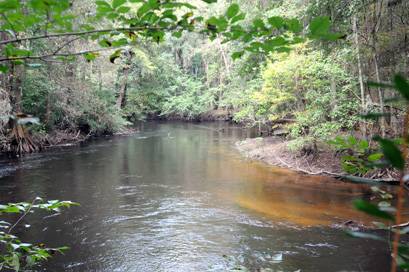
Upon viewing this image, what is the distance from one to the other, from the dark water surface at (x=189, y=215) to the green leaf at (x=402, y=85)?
174 centimetres

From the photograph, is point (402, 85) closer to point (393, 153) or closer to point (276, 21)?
point (393, 153)

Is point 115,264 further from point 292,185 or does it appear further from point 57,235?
point 292,185

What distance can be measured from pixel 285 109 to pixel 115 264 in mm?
10953

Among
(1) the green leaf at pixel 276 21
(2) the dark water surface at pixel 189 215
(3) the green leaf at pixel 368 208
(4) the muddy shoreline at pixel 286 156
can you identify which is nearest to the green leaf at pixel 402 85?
(3) the green leaf at pixel 368 208

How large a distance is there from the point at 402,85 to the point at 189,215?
8235 mm

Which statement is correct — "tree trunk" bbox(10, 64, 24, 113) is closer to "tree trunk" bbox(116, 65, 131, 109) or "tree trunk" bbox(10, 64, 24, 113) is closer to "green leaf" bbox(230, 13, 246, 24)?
"tree trunk" bbox(116, 65, 131, 109)

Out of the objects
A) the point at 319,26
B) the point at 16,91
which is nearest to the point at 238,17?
the point at 319,26

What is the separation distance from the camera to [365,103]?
10555 mm

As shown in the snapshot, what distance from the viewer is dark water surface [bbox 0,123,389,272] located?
636 cm

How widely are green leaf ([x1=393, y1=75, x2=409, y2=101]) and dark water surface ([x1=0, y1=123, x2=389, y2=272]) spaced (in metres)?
1.74

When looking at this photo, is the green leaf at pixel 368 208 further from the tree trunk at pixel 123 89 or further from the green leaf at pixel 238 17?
the tree trunk at pixel 123 89

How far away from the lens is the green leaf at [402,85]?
2.21 feet

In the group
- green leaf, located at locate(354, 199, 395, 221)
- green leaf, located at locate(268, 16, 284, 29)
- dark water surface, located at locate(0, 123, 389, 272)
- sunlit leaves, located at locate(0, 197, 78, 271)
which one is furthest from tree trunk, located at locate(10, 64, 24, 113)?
green leaf, located at locate(354, 199, 395, 221)

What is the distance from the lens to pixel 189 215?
340 inches
